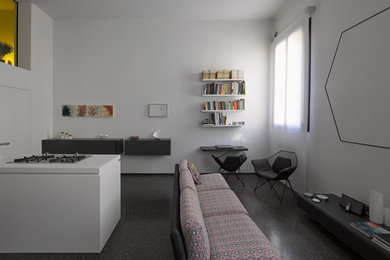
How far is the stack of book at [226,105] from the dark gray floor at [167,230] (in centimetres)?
211

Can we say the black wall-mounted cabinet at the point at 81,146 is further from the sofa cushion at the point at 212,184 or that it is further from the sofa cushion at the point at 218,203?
the sofa cushion at the point at 218,203

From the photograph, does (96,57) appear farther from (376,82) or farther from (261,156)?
(376,82)

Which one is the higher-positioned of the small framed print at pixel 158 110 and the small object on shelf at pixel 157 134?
the small framed print at pixel 158 110

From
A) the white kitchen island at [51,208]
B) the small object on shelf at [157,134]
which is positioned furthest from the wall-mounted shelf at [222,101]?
the white kitchen island at [51,208]

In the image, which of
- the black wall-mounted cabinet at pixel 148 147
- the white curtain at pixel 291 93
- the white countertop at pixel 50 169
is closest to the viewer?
the white countertop at pixel 50 169

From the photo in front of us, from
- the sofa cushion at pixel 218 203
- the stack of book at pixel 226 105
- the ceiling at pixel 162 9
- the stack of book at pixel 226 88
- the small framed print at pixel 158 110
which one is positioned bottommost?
the sofa cushion at pixel 218 203

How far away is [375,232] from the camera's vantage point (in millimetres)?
2316

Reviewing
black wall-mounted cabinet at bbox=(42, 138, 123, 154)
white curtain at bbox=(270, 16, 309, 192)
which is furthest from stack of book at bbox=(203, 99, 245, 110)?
black wall-mounted cabinet at bbox=(42, 138, 123, 154)

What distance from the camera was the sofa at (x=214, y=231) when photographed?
1608 millimetres

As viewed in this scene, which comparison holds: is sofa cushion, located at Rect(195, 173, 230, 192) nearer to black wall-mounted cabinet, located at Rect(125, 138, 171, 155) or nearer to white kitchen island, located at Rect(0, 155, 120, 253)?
white kitchen island, located at Rect(0, 155, 120, 253)

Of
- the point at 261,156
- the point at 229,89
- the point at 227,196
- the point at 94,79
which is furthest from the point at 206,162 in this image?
the point at 94,79

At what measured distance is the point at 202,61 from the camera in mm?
6016

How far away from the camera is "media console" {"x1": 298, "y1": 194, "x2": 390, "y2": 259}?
2.14 m

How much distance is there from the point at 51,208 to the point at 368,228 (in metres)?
3.28
